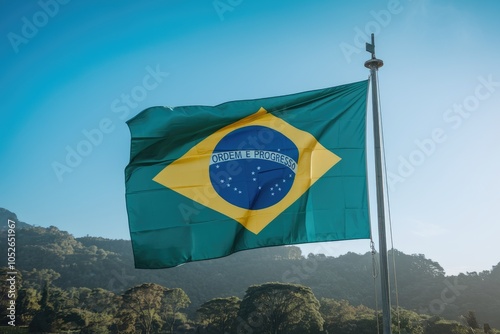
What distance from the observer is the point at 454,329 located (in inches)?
1959

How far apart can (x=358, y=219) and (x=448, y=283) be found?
354 feet

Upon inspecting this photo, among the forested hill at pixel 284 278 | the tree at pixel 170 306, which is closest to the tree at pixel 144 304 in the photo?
A: the tree at pixel 170 306

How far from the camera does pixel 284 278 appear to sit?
342ft

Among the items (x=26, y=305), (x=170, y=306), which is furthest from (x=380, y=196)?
(x=26, y=305)

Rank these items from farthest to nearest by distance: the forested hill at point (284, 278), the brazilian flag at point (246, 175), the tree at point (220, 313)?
the forested hill at point (284, 278), the tree at point (220, 313), the brazilian flag at point (246, 175)

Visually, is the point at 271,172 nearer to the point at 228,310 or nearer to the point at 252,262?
the point at 228,310

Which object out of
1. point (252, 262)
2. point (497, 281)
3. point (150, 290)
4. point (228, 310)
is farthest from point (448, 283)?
point (150, 290)

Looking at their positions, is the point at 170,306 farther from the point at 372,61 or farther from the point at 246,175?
the point at 372,61

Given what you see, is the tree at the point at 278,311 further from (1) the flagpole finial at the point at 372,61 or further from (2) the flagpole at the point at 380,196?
(1) the flagpole finial at the point at 372,61

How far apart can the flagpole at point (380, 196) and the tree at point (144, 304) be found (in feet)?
168

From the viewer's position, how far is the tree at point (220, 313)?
52156mm

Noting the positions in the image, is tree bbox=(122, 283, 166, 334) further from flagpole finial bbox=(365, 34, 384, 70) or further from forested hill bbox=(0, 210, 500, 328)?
flagpole finial bbox=(365, 34, 384, 70)

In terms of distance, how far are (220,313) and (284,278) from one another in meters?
54.4

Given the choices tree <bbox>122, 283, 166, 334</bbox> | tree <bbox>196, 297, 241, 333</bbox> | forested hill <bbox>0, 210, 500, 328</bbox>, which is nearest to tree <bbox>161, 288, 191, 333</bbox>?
tree <bbox>122, 283, 166, 334</bbox>
